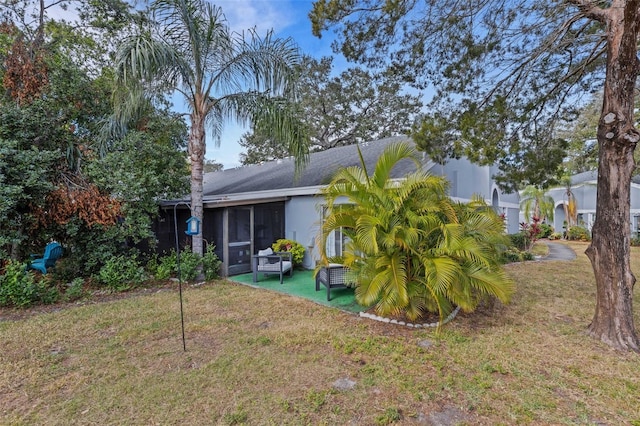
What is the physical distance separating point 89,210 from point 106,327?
3434 mm

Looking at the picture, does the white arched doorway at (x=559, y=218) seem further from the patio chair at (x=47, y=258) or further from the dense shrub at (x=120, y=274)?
the patio chair at (x=47, y=258)

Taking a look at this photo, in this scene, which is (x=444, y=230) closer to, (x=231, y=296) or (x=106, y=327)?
(x=231, y=296)

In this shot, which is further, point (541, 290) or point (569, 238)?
point (569, 238)

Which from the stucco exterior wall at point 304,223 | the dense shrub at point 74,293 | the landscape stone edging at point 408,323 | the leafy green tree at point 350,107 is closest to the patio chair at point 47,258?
the dense shrub at point 74,293

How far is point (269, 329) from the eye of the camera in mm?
5336

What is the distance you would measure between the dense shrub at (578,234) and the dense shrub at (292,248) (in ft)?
62.3

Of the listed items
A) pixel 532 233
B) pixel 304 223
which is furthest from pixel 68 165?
pixel 532 233

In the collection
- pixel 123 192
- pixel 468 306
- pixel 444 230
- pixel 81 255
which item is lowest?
pixel 468 306

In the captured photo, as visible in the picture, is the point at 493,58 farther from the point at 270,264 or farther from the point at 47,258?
the point at 47,258

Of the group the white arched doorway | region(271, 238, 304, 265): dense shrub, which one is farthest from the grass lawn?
the white arched doorway

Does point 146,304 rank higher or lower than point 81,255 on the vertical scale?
lower

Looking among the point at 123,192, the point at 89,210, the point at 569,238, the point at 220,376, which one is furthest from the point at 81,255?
the point at 569,238

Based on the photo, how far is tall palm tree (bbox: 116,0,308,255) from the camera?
770 centimetres

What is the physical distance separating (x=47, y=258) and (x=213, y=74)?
6.41 m
